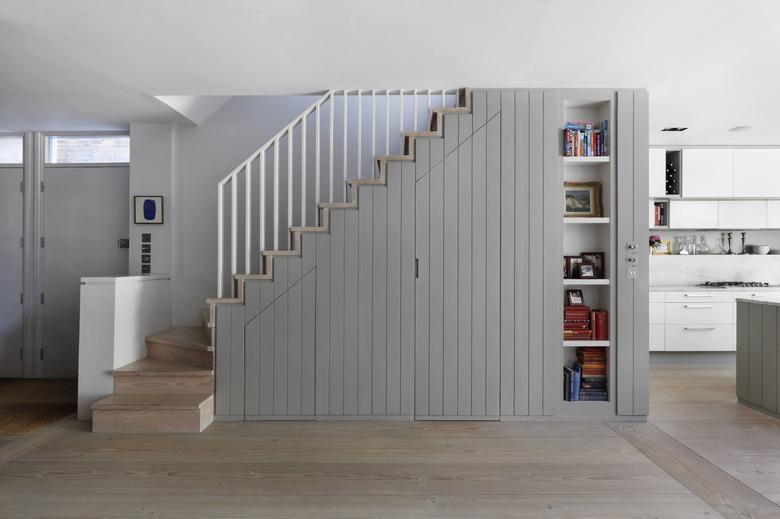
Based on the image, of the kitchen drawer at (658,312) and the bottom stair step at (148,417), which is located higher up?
the kitchen drawer at (658,312)

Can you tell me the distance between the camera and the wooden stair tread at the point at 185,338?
12.8 ft

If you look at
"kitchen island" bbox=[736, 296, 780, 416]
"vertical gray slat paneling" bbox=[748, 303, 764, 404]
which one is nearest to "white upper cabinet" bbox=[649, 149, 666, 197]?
"kitchen island" bbox=[736, 296, 780, 416]

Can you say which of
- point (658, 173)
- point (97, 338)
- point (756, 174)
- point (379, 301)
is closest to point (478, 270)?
point (379, 301)

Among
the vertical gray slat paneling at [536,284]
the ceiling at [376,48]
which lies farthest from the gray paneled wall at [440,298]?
the ceiling at [376,48]

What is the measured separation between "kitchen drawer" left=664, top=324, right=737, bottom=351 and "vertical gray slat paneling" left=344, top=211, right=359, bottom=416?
3.80 meters

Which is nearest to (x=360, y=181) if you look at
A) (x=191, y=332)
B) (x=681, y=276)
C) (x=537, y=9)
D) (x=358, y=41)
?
(x=358, y=41)

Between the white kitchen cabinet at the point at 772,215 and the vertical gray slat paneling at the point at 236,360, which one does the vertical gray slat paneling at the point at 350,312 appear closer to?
the vertical gray slat paneling at the point at 236,360

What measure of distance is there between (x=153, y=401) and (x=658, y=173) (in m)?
5.57

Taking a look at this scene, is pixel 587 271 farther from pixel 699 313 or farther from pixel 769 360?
pixel 699 313

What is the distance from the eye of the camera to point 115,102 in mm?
4141

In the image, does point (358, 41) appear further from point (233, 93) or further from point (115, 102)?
point (115, 102)

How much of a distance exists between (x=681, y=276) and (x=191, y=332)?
18.1 feet

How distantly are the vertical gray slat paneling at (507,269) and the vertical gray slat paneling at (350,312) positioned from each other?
42.2 inches

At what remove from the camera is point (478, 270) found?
3732 millimetres
